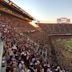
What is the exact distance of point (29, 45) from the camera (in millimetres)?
7957

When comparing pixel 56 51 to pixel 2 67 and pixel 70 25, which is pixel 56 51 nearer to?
pixel 2 67

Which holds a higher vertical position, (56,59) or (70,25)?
(70,25)

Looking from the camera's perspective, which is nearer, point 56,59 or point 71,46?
point 56,59

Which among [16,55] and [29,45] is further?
[29,45]

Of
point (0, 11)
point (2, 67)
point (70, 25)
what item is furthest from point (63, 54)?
point (70, 25)

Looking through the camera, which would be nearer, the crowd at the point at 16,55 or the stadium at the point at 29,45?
the crowd at the point at 16,55

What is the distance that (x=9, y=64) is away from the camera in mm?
3830

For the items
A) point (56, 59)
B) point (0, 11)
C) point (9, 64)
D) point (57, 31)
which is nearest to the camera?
point (9, 64)

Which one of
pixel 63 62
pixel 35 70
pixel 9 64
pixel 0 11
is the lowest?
pixel 63 62

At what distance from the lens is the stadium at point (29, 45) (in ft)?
15.2

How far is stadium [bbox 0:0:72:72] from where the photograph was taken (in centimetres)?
463

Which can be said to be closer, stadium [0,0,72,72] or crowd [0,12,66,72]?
crowd [0,12,66,72]

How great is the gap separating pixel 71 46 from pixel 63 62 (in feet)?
10.9

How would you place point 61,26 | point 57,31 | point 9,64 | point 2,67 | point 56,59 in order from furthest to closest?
point 61,26 < point 57,31 < point 56,59 < point 9,64 < point 2,67
